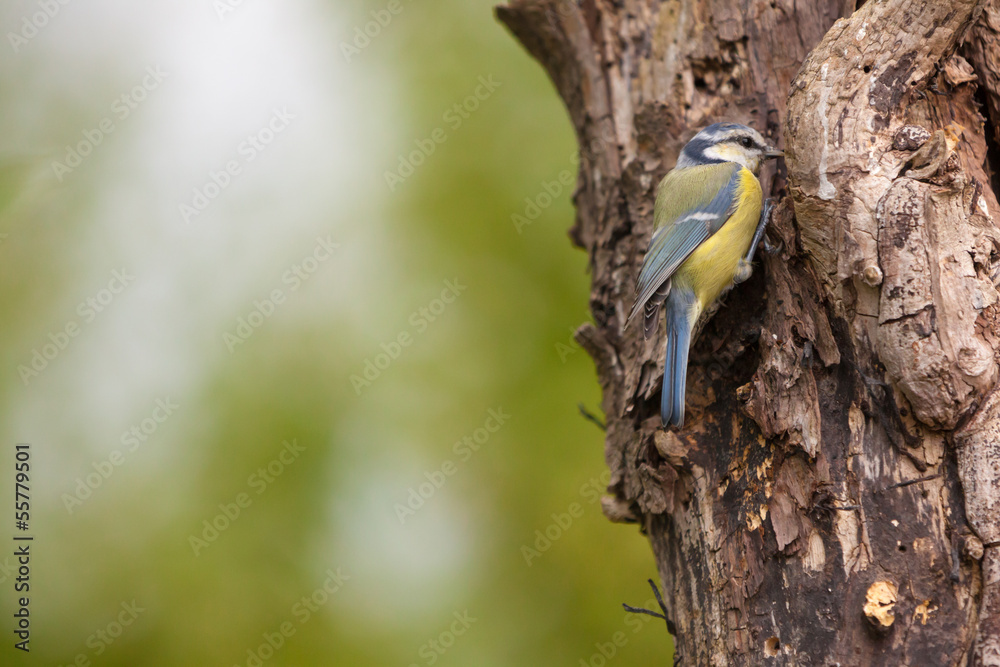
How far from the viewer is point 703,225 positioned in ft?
8.07

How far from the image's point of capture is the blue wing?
7.86ft

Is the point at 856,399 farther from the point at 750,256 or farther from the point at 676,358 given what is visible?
the point at 750,256

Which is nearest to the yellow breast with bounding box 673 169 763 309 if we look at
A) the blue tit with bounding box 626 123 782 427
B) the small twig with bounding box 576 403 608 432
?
the blue tit with bounding box 626 123 782 427

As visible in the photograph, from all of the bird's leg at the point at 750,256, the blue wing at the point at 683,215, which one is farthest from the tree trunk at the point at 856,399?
the blue wing at the point at 683,215

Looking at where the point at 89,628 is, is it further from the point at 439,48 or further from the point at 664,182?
the point at 439,48

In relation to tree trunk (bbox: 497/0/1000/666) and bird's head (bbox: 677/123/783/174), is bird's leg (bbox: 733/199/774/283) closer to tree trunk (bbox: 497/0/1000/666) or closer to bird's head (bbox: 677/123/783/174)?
tree trunk (bbox: 497/0/1000/666)

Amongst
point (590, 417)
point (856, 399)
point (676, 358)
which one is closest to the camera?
point (856, 399)

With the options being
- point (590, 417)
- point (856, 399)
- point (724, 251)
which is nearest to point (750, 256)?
point (724, 251)

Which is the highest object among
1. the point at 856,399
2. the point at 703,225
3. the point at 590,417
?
the point at 703,225

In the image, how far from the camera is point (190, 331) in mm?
3064

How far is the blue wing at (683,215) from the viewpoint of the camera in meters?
2.40

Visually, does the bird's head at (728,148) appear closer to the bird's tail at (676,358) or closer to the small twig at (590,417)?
the bird's tail at (676,358)

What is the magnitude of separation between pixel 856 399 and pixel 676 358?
1.62 feet

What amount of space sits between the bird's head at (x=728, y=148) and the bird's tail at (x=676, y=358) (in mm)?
561
